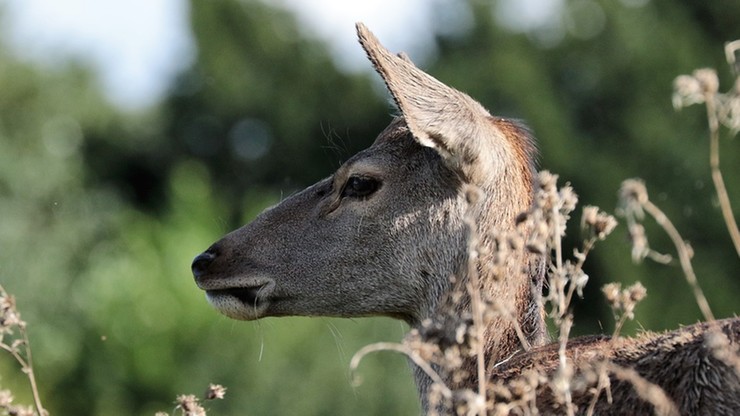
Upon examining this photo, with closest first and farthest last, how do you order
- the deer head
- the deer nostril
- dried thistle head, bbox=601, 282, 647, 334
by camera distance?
dried thistle head, bbox=601, 282, 647, 334, the deer head, the deer nostril

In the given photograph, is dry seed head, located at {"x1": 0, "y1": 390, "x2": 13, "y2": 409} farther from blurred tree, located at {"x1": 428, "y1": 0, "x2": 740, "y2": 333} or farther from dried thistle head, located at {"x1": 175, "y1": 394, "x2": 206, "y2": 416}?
blurred tree, located at {"x1": 428, "y1": 0, "x2": 740, "y2": 333}

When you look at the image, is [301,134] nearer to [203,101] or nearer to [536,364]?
[203,101]

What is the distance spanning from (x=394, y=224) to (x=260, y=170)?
3249 cm

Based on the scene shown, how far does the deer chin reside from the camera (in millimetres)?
6773

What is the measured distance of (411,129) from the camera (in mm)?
6164

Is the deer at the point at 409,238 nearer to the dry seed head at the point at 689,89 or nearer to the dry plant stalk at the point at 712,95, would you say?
the dry plant stalk at the point at 712,95

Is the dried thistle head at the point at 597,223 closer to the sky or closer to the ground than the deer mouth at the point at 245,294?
closer to the sky

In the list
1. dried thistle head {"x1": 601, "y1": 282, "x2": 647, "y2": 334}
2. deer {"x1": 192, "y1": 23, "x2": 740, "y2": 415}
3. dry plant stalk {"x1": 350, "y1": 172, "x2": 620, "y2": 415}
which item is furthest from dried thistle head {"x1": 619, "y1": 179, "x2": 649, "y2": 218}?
deer {"x1": 192, "y1": 23, "x2": 740, "y2": 415}

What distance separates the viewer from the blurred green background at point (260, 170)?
2464 centimetres

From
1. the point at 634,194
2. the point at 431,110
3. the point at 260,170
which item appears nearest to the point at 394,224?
the point at 431,110

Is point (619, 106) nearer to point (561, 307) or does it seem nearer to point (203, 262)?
point (203, 262)

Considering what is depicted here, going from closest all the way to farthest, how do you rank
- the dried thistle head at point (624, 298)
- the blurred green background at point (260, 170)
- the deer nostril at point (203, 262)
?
1. the dried thistle head at point (624, 298)
2. the deer nostril at point (203, 262)
3. the blurred green background at point (260, 170)

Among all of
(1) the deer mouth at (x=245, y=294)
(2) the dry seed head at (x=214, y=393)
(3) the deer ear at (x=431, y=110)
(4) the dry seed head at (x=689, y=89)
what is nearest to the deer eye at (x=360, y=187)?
(3) the deer ear at (x=431, y=110)

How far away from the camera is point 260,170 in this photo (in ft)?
128
